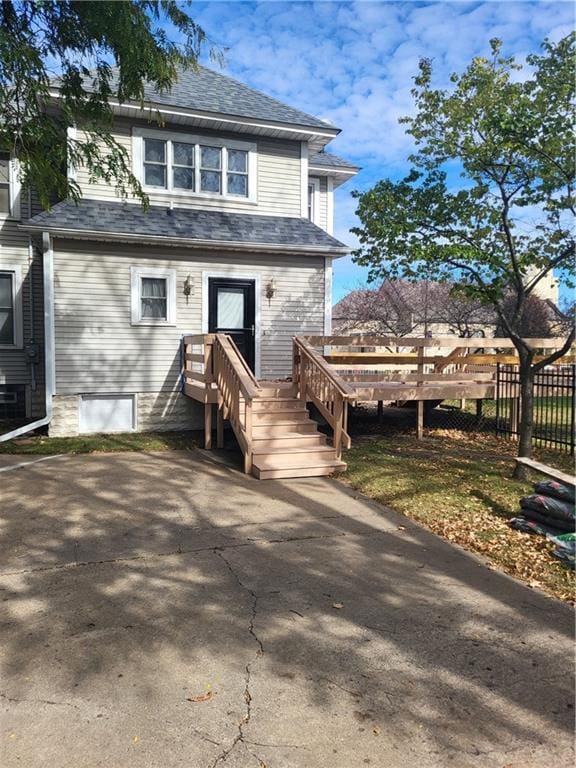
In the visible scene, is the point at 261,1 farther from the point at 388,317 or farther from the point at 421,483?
the point at 388,317

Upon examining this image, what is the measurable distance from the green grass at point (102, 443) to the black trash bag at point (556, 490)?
569 cm

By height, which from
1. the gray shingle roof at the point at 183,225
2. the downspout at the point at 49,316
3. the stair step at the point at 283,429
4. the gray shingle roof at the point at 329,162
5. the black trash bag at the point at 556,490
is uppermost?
the gray shingle roof at the point at 329,162

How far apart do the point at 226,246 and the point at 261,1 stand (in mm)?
4273

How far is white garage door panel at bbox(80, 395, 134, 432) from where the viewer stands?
34.1ft

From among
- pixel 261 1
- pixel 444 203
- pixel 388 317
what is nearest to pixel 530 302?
pixel 388 317

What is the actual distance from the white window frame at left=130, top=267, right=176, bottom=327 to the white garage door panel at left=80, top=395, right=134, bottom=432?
1.52m

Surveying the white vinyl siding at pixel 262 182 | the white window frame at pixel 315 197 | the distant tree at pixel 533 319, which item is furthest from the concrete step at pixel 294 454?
the distant tree at pixel 533 319

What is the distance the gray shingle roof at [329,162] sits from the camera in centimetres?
1455

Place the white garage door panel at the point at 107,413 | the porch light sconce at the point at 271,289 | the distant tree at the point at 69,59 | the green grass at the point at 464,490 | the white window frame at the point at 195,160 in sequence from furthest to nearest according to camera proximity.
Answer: the porch light sconce at the point at 271,289 → the white window frame at the point at 195,160 → the white garage door panel at the point at 107,413 → the distant tree at the point at 69,59 → the green grass at the point at 464,490

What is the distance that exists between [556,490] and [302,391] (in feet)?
15.4

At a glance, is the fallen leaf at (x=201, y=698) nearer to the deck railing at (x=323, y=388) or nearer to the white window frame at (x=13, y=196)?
the deck railing at (x=323, y=388)

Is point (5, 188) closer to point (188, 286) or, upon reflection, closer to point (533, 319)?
point (188, 286)

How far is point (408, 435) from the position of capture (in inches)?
436

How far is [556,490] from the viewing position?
5.21m
